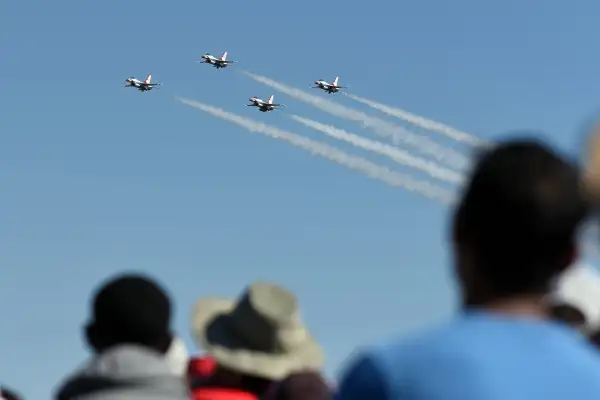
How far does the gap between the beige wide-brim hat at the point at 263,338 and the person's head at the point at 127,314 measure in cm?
156

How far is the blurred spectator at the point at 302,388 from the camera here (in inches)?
303

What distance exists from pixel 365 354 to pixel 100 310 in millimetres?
3843

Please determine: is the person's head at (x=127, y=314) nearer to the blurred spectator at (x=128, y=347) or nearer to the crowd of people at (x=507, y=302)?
the blurred spectator at (x=128, y=347)

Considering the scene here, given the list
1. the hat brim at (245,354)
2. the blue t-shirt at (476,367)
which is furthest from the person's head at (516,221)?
the hat brim at (245,354)

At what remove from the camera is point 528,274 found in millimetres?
4504

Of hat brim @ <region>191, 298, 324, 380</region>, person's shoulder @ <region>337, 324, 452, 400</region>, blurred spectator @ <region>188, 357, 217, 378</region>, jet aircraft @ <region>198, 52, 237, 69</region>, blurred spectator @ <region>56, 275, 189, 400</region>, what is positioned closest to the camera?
person's shoulder @ <region>337, 324, 452, 400</region>

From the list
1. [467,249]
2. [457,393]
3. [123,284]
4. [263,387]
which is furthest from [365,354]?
[263,387]

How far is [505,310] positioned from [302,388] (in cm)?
343

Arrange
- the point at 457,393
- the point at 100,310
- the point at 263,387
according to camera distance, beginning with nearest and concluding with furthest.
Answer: the point at 457,393
the point at 100,310
the point at 263,387

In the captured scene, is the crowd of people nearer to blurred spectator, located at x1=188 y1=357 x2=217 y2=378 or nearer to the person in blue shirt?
the person in blue shirt

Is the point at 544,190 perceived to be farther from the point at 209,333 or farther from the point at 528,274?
the point at 209,333

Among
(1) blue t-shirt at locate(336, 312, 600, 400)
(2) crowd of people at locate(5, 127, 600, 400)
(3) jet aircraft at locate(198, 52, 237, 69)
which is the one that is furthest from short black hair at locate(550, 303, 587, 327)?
(3) jet aircraft at locate(198, 52, 237, 69)

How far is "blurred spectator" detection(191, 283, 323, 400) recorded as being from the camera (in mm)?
9188

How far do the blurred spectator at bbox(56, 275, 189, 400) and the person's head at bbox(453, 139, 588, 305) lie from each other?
3385 millimetres
